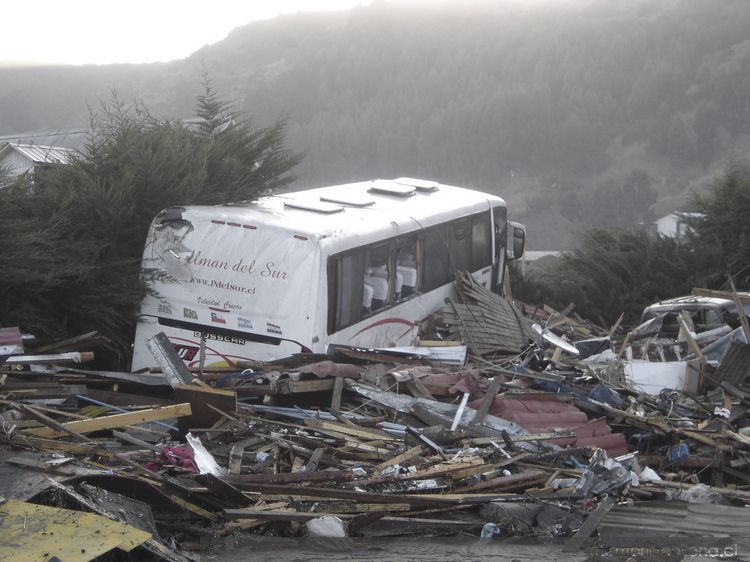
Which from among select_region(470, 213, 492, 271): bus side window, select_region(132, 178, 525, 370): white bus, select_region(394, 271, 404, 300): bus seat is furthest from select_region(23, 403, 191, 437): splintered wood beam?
select_region(470, 213, 492, 271): bus side window

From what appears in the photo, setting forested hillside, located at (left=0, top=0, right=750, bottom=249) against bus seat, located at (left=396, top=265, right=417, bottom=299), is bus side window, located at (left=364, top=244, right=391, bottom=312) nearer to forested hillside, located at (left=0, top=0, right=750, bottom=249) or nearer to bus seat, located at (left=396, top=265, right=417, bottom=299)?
bus seat, located at (left=396, top=265, right=417, bottom=299)

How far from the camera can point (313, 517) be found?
20.1 ft

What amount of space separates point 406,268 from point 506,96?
85857 mm

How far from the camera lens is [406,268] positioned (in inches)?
506

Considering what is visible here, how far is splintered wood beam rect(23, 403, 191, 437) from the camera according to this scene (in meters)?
7.11

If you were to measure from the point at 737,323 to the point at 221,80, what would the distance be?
11084 centimetres

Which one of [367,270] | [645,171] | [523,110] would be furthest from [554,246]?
[367,270]

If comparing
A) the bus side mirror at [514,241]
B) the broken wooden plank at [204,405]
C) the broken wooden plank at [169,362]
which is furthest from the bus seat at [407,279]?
the broken wooden plank at [204,405]

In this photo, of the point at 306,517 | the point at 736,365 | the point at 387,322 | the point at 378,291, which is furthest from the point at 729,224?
the point at 306,517

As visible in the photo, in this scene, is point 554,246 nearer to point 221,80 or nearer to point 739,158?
point 739,158

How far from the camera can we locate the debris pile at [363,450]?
236 inches

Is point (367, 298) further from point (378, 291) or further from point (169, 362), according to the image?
Result: point (169, 362)

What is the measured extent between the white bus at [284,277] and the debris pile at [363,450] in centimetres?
67

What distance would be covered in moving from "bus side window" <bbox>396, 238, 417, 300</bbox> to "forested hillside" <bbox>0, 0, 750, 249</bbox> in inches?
2276
